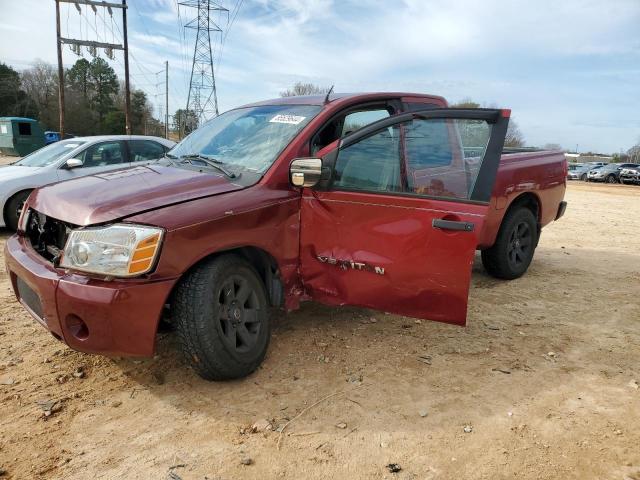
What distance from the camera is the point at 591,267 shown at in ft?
19.7

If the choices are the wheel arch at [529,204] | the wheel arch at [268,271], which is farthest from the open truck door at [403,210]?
the wheel arch at [529,204]

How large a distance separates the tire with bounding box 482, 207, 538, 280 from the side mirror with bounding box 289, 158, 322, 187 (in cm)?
287

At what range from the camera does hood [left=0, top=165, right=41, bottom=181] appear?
7.07m

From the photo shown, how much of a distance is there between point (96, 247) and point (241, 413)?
120 centimetres

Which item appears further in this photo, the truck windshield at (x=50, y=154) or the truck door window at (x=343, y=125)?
the truck windshield at (x=50, y=154)

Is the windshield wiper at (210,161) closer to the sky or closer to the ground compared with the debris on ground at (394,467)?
closer to the sky

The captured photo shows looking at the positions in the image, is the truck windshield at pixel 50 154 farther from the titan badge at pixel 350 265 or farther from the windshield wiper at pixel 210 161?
the titan badge at pixel 350 265

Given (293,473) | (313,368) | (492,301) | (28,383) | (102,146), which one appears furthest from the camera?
(102,146)

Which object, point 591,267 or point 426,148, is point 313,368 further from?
point 591,267

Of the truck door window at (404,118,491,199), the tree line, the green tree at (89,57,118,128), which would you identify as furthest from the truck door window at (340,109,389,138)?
the green tree at (89,57,118,128)

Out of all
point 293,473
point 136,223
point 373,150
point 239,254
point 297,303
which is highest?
point 373,150

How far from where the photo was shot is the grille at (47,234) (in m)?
2.87

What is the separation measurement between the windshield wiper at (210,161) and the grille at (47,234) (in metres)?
1.00

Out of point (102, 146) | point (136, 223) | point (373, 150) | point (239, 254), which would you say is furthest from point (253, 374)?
point (102, 146)
